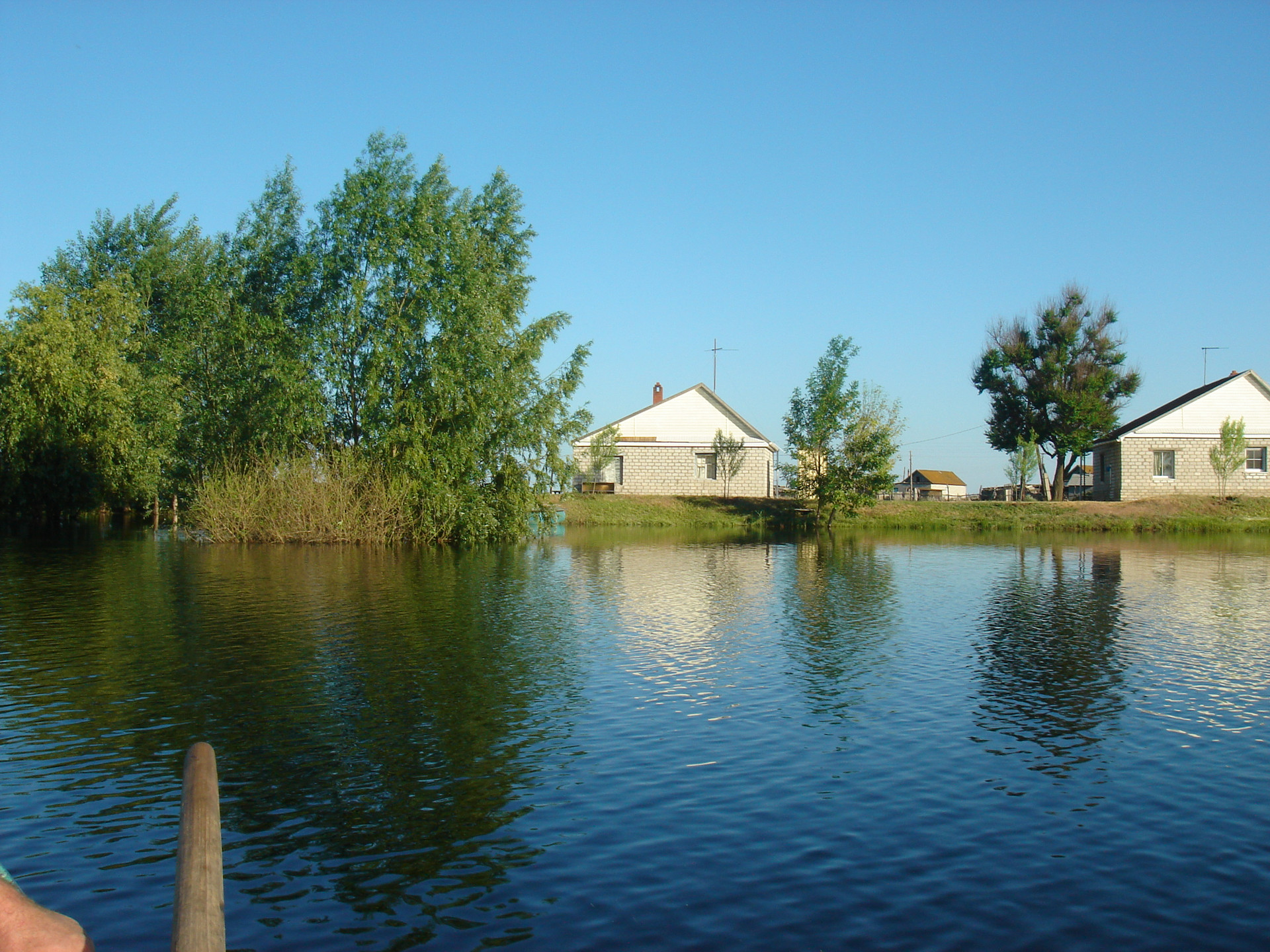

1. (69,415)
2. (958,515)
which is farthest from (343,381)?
(958,515)

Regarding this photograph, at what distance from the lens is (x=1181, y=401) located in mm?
60594

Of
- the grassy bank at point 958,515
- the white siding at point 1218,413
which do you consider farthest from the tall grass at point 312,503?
the white siding at point 1218,413

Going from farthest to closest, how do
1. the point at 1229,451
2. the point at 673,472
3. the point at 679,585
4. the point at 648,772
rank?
the point at 673,472 → the point at 1229,451 → the point at 679,585 → the point at 648,772

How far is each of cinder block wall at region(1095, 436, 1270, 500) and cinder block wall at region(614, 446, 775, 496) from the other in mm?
20927

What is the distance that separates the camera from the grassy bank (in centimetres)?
4947

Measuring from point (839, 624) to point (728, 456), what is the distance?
1710 inches

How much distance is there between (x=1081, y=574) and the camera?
25.8m

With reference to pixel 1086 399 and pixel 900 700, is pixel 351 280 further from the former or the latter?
pixel 1086 399

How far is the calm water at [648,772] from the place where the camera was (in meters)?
5.88

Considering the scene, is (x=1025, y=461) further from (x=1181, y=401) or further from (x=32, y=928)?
(x=32, y=928)

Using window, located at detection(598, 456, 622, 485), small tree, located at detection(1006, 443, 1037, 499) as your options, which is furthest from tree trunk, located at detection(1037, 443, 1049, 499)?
window, located at detection(598, 456, 622, 485)

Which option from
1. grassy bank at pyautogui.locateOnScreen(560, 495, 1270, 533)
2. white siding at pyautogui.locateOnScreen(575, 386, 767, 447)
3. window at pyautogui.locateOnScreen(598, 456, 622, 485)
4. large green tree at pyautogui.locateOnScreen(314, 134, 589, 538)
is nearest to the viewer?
large green tree at pyautogui.locateOnScreen(314, 134, 589, 538)

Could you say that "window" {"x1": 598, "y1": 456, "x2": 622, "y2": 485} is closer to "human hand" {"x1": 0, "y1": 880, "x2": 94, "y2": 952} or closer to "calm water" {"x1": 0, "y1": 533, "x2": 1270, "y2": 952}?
"calm water" {"x1": 0, "y1": 533, "x2": 1270, "y2": 952}

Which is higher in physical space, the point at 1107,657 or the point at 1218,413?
the point at 1218,413
